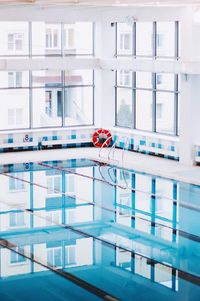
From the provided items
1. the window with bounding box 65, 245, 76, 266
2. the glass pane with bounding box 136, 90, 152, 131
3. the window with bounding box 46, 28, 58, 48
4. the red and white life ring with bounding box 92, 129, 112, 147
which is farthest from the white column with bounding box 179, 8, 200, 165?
the window with bounding box 65, 245, 76, 266

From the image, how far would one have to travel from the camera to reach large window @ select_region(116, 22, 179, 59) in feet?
67.3

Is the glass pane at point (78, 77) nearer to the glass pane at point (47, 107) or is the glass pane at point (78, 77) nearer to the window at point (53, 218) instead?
the glass pane at point (47, 107)

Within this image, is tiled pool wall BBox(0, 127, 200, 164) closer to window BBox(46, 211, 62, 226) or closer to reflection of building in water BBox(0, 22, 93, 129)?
reflection of building in water BBox(0, 22, 93, 129)

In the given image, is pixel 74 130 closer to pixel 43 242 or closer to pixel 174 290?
pixel 43 242

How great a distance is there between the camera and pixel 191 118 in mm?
18734

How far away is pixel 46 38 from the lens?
2267cm

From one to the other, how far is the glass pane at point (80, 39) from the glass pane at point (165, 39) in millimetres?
2661

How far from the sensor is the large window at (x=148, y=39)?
20.5m

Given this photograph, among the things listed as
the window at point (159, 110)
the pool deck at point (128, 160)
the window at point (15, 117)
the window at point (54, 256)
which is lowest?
the window at point (54, 256)

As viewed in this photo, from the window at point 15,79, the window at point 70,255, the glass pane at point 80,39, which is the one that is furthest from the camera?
the glass pane at point 80,39

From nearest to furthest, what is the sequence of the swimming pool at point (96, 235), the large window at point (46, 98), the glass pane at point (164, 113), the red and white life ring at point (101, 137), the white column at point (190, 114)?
the swimming pool at point (96, 235)
the white column at point (190, 114)
the glass pane at point (164, 113)
the red and white life ring at point (101, 137)
the large window at point (46, 98)

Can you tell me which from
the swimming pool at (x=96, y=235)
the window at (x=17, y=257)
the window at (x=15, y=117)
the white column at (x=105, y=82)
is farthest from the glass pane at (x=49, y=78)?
the window at (x=17, y=257)

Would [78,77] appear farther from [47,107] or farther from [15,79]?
[15,79]

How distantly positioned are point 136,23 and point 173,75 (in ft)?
7.23
